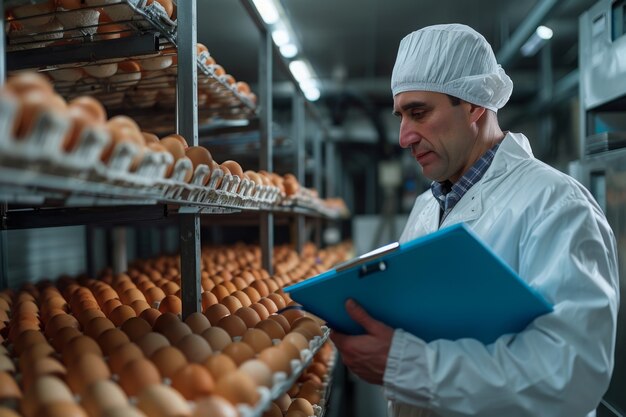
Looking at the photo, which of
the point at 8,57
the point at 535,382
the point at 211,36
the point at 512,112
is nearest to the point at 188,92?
the point at 8,57

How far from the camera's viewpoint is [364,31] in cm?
534

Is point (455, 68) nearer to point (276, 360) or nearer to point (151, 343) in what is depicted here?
point (276, 360)

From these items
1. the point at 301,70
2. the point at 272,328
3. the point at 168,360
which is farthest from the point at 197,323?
the point at 301,70

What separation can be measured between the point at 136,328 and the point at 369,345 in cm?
59

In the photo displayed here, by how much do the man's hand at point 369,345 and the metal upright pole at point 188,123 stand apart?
1.68ft

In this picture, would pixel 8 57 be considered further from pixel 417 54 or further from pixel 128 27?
pixel 417 54

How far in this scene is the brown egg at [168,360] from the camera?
1.00 m

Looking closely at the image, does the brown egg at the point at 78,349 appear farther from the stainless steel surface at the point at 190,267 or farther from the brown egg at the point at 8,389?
the stainless steel surface at the point at 190,267

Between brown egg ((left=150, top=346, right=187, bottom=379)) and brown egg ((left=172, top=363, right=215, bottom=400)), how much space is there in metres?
0.04

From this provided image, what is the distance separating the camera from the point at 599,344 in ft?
3.93

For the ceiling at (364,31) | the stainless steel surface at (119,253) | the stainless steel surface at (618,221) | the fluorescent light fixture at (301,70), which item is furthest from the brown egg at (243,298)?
the fluorescent light fixture at (301,70)

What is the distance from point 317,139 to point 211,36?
1.58 metres

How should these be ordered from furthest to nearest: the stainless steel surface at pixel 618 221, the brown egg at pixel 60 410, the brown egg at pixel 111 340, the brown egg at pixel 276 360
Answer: the stainless steel surface at pixel 618 221 < the brown egg at pixel 111 340 < the brown egg at pixel 276 360 < the brown egg at pixel 60 410

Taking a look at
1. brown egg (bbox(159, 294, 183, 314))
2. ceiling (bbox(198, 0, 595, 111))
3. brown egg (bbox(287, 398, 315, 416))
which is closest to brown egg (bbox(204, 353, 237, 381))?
brown egg (bbox(159, 294, 183, 314))
